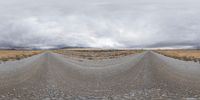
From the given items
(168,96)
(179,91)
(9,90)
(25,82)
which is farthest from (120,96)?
(25,82)

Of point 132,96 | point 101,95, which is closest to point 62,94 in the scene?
point 101,95

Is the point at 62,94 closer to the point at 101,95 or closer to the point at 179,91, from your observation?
the point at 101,95

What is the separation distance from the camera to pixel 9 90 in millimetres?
19109

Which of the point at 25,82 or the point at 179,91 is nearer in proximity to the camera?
the point at 179,91

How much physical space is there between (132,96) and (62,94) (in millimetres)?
3015

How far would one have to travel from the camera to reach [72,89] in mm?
19281

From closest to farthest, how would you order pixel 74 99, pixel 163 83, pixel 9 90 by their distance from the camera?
pixel 74 99, pixel 9 90, pixel 163 83

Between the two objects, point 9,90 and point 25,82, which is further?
point 25,82

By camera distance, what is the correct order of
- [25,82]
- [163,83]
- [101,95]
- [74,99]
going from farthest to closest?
[25,82] → [163,83] → [101,95] → [74,99]

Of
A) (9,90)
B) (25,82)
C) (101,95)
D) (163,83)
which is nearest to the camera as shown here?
(101,95)

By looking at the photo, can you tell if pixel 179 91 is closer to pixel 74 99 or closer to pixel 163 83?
pixel 163 83

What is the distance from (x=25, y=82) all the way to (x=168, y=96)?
363 inches

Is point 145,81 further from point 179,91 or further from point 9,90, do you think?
point 9,90

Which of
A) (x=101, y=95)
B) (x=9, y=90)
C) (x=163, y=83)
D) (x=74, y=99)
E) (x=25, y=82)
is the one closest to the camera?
(x=74, y=99)
